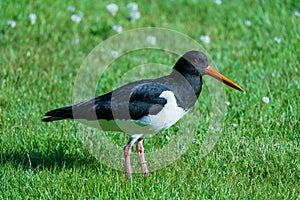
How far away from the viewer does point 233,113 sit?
21.7ft

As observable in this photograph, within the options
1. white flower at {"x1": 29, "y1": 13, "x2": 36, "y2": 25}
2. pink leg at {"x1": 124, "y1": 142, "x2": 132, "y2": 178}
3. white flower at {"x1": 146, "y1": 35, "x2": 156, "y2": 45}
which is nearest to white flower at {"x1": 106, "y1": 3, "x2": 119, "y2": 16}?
white flower at {"x1": 146, "y1": 35, "x2": 156, "y2": 45}

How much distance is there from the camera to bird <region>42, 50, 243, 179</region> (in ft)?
17.3

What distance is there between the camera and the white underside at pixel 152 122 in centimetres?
525

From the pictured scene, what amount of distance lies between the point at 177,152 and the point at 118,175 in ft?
2.26

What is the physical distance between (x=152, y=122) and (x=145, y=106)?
0.48 ft

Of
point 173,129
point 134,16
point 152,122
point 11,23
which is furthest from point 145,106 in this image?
point 134,16

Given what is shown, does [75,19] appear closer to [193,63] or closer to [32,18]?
[32,18]

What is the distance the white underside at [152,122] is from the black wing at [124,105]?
0.12 ft

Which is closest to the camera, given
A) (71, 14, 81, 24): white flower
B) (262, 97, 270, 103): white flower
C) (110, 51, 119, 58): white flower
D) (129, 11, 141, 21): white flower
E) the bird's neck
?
the bird's neck

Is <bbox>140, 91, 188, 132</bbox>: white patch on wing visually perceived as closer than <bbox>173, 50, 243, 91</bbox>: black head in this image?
Yes

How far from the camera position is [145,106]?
530 cm

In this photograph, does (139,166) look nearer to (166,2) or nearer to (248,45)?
(248,45)

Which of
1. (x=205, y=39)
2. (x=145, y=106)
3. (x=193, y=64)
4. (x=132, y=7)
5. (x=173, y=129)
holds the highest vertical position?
(x=132, y=7)

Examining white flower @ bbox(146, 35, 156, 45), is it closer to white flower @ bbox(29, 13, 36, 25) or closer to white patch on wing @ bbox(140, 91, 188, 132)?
white flower @ bbox(29, 13, 36, 25)
